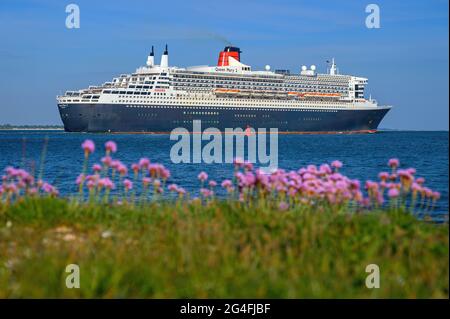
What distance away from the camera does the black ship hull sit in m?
83.2

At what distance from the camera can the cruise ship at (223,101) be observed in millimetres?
84062

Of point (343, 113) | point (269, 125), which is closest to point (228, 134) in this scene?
point (269, 125)

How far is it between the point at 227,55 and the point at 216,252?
100 meters

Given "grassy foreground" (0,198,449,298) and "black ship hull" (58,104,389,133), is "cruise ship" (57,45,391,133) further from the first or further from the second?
"grassy foreground" (0,198,449,298)

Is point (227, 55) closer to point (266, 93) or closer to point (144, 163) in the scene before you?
point (266, 93)

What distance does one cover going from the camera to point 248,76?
9556 cm

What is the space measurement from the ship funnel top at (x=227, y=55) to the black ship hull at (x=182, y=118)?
15.4 meters

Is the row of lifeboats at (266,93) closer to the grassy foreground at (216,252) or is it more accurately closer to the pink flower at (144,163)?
the pink flower at (144,163)

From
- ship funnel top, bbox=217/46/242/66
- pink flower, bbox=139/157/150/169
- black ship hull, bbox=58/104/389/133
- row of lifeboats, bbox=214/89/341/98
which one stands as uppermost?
ship funnel top, bbox=217/46/242/66

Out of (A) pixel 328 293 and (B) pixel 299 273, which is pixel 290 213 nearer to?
(B) pixel 299 273

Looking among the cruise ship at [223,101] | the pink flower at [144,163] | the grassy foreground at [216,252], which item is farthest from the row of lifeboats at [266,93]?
the grassy foreground at [216,252]

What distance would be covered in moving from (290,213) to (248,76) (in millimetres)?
89571

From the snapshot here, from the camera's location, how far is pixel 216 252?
5.60 metres

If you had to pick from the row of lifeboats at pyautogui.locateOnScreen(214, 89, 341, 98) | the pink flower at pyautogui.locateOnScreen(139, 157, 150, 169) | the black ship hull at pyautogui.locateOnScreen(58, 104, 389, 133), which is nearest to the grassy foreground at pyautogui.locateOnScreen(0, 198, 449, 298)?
the pink flower at pyautogui.locateOnScreen(139, 157, 150, 169)
